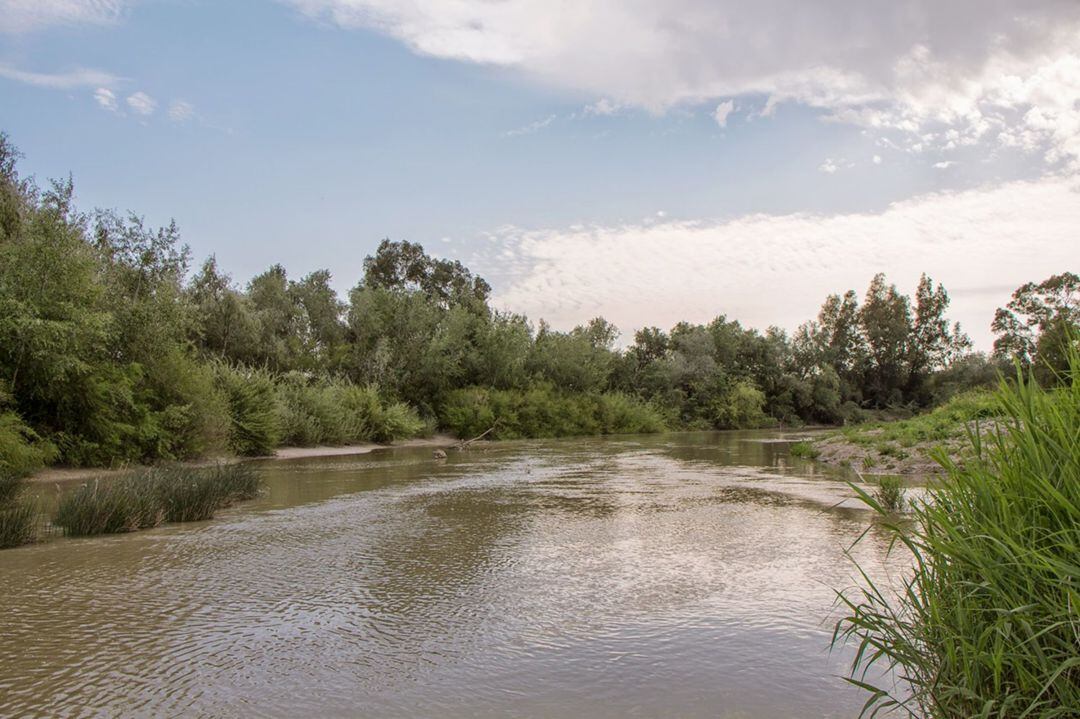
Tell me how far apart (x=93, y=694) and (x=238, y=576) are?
11.2 ft

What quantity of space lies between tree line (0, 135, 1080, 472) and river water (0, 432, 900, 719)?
3170mm

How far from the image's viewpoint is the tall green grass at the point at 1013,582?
2.84m

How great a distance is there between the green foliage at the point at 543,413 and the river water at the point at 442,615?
30237 millimetres

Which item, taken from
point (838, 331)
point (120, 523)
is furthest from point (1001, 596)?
point (838, 331)

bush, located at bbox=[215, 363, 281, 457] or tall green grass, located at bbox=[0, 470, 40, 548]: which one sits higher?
bush, located at bbox=[215, 363, 281, 457]

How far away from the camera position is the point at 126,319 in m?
21.3

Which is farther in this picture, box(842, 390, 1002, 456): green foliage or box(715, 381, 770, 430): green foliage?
box(715, 381, 770, 430): green foliage

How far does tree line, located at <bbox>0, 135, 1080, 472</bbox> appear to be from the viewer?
18.1 meters

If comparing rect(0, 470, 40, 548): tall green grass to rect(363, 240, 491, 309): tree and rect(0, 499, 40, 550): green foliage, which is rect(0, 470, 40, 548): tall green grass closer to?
rect(0, 499, 40, 550): green foliage

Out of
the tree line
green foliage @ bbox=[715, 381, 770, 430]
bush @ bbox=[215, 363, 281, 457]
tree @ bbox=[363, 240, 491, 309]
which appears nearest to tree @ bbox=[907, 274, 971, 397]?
the tree line

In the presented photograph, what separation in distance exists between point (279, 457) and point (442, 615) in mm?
23185

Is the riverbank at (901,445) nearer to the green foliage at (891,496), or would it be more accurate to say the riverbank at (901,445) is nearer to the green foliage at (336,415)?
the green foliage at (891,496)

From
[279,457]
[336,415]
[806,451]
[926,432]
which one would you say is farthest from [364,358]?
[926,432]

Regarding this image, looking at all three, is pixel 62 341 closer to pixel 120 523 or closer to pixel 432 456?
pixel 120 523
